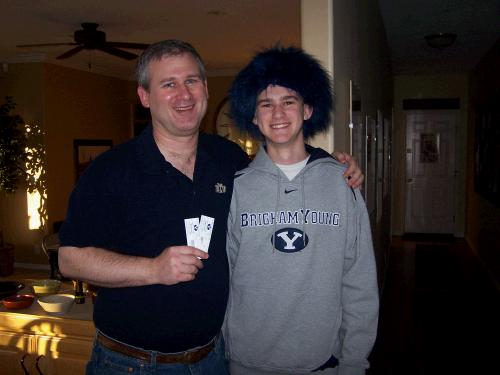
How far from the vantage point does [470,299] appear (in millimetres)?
5273

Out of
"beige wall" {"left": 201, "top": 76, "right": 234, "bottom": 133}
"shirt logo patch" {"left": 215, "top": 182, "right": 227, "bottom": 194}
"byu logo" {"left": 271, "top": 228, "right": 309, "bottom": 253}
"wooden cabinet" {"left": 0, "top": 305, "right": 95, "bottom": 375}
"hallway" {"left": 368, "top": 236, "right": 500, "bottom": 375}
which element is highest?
"beige wall" {"left": 201, "top": 76, "right": 234, "bottom": 133}

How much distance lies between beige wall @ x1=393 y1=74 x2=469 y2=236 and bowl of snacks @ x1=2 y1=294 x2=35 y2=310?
24.3ft

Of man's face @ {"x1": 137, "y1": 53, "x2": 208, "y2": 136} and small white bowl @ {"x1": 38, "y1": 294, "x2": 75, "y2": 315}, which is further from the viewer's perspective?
small white bowl @ {"x1": 38, "y1": 294, "x2": 75, "y2": 315}

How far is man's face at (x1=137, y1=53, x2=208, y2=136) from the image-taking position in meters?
1.62

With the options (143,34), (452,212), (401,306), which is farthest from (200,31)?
(452,212)

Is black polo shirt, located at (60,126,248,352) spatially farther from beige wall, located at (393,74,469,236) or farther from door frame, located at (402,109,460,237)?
door frame, located at (402,109,460,237)

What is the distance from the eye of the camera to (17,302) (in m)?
2.50

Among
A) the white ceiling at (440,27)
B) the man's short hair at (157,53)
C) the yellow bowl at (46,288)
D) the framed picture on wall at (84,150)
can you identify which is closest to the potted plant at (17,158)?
the framed picture on wall at (84,150)

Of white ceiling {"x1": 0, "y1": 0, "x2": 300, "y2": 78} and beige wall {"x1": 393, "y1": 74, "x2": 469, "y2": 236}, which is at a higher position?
white ceiling {"x1": 0, "y1": 0, "x2": 300, "y2": 78}

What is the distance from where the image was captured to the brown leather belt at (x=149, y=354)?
157cm

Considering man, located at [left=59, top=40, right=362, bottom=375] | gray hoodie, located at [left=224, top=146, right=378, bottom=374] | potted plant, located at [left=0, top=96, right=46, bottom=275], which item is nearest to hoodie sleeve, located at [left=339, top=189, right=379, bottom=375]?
gray hoodie, located at [left=224, top=146, right=378, bottom=374]

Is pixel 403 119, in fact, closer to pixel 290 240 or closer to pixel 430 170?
pixel 430 170

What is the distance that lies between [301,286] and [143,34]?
16.6 feet

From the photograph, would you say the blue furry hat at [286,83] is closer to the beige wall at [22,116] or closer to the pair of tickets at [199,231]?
the pair of tickets at [199,231]
